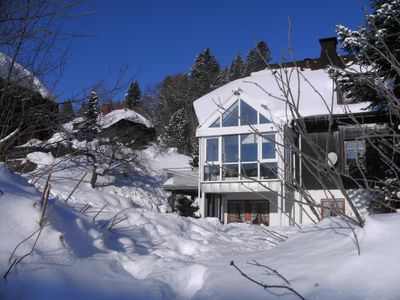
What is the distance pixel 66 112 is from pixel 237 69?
49364mm

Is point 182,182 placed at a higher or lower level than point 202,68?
lower

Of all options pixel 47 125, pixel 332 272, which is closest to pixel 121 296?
pixel 332 272

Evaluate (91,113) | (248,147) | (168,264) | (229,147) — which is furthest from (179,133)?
(168,264)

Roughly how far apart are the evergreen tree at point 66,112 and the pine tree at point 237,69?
136 feet

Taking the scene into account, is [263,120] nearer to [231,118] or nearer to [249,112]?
[249,112]

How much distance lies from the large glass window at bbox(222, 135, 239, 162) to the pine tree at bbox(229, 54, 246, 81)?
89.9 ft

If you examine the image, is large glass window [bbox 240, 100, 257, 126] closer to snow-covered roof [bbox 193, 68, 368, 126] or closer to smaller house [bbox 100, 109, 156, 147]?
→ snow-covered roof [bbox 193, 68, 368, 126]

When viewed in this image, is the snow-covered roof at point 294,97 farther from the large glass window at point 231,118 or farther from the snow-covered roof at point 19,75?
the snow-covered roof at point 19,75

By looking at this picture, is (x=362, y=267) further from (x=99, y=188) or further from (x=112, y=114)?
(x=99, y=188)

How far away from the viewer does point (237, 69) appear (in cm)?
5391

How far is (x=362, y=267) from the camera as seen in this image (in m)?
2.22

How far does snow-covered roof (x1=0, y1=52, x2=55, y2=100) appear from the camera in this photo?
15.6 ft

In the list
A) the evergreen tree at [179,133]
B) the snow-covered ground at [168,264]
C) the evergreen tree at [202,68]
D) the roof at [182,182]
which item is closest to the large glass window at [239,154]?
the roof at [182,182]

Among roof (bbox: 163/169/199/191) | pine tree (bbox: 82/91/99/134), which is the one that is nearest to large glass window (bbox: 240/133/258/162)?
roof (bbox: 163/169/199/191)
